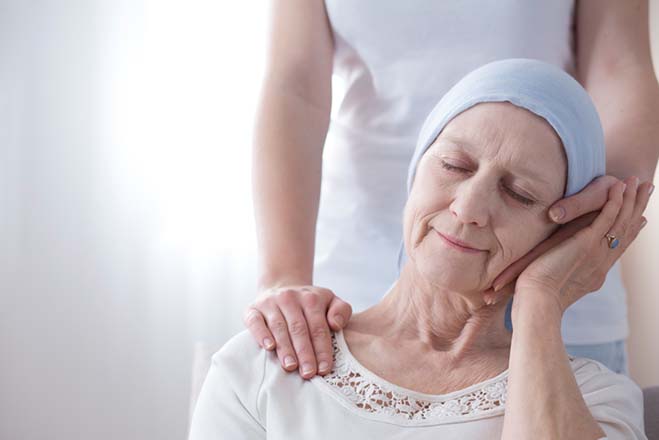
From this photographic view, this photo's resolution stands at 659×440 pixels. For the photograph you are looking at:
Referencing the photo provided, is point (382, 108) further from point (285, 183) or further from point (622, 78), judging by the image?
point (622, 78)

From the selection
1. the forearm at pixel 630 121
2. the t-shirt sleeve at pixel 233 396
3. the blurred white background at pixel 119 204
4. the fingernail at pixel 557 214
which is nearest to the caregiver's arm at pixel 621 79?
the forearm at pixel 630 121

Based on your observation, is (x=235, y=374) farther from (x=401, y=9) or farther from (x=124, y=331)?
(x=124, y=331)

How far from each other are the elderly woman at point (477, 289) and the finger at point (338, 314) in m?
0.04

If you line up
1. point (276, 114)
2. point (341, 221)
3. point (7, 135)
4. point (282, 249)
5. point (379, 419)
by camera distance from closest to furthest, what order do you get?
point (379, 419)
point (282, 249)
point (276, 114)
point (341, 221)
point (7, 135)

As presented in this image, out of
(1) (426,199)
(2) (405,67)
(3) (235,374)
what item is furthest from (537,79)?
(3) (235,374)

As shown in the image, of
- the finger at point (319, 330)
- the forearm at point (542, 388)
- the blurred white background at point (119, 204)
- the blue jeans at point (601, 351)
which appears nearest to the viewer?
the forearm at point (542, 388)

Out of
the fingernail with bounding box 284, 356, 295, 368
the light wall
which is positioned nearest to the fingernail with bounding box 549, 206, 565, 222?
the fingernail with bounding box 284, 356, 295, 368

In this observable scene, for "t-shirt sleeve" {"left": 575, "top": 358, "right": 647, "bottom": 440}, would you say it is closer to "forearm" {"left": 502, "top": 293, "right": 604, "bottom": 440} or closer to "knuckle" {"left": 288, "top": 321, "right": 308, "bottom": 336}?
"forearm" {"left": 502, "top": 293, "right": 604, "bottom": 440}

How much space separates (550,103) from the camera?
1.48 m

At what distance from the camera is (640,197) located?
1.55m

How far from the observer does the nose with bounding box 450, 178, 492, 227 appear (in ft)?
4.69

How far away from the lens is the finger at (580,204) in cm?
147

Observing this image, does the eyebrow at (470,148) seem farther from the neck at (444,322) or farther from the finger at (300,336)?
the finger at (300,336)

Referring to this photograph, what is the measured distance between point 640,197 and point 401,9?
2.27ft
